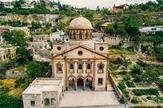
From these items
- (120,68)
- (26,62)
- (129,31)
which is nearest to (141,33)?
(129,31)

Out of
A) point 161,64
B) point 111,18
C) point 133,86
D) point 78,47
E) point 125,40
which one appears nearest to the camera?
point 78,47

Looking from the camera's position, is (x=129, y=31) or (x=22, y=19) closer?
(x=129, y=31)

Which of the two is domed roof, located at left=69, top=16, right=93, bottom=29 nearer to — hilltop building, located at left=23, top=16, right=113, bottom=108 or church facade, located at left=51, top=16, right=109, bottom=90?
hilltop building, located at left=23, top=16, right=113, bottom=108

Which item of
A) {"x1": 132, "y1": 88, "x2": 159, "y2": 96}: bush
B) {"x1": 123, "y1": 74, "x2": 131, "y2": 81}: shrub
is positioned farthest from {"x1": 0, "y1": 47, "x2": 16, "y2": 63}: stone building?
{"x1": 132, "y1": 88, "x2": 159, "y2": 96}: bush

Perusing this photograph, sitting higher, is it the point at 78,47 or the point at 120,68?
the point at 78,47

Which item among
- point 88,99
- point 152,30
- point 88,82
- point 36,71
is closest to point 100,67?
point 88,82

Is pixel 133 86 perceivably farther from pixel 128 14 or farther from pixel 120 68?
pixel 128 14

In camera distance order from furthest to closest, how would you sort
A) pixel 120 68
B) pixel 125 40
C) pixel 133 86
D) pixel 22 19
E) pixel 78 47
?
pixel 22 19, pixel 125 40, pixel 120 68, pixel 133 86, pixel 78 47
